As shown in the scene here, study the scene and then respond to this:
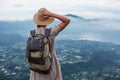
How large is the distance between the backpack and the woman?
0.08m

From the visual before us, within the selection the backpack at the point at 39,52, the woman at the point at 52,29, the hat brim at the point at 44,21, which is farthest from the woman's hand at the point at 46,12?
the backpack at the point at 39,52

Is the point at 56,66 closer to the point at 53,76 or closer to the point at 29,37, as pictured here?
the point at 53,76

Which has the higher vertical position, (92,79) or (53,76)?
(53,76)

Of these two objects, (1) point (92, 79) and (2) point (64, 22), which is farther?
(1) point (92, 79)

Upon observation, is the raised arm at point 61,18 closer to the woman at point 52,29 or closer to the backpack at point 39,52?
the woman at point 52,29

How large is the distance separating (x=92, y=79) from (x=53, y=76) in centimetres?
7106

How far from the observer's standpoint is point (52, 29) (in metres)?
7.05

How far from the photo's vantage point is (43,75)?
23.8 ft

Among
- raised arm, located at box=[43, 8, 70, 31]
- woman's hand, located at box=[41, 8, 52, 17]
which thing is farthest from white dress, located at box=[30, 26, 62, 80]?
woman's hand, located at box=[41, 8, 52, 17]

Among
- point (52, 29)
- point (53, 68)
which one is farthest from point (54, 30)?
point (53, 68)

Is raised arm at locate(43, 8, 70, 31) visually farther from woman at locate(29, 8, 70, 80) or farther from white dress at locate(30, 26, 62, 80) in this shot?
white dress at locate(30, 26, 62, 80)

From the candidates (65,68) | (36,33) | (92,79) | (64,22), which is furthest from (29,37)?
(65,68)

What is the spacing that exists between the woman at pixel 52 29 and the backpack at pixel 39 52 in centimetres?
8

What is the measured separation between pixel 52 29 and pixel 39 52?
0.42 metres
